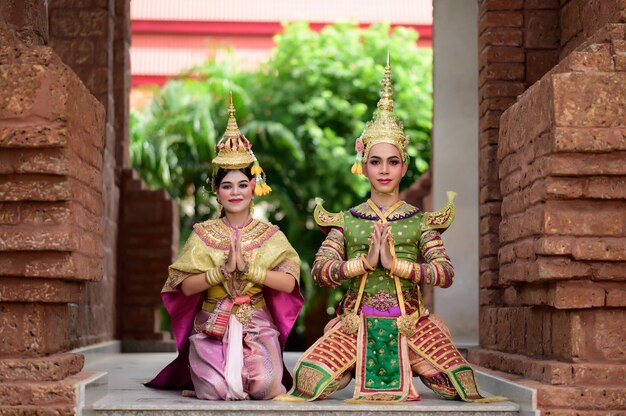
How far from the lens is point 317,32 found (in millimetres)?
23625

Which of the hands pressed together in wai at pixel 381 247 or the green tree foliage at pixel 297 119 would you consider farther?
the green tree foliage at pixel 297 119

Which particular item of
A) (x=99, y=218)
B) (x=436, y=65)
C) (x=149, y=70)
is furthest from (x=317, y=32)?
(x=99, y=218)

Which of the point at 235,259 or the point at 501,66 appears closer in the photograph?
the point at 235,259

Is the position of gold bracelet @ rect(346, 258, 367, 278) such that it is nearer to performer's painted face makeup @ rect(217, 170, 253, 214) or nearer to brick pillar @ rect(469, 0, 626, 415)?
performer's painted face makeup @ rect(217, 170, 253, 214)

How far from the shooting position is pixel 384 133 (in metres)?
5.84

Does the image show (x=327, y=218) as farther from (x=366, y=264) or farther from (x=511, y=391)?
(x=511, y=391)

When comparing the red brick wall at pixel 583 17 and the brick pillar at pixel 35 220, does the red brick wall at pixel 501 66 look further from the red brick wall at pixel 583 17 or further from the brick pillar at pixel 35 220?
the brick pillar at pixel 35 220

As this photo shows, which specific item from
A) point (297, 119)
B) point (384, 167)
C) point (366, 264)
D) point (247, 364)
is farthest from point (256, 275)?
point (297, 119)

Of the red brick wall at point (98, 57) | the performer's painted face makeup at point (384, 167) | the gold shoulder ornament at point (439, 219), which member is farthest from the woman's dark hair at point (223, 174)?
the red brick wall at point (98, 57)

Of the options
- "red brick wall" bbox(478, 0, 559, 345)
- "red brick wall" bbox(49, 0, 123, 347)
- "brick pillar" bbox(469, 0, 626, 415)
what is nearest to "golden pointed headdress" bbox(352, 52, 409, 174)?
"brick pillar" bbox(469, 0, 626, 415)

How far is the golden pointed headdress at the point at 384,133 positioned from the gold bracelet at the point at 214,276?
903 mm

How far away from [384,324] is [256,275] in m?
0.71

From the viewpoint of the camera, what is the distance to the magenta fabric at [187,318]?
5.96 m

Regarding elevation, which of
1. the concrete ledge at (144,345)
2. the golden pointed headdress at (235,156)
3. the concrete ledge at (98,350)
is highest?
the golden pointed headdress at (235,156)
